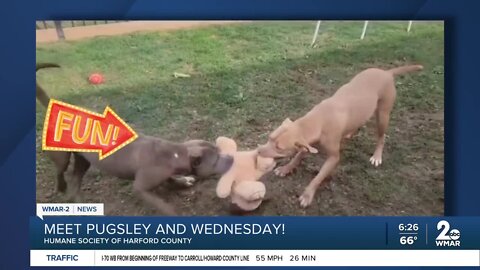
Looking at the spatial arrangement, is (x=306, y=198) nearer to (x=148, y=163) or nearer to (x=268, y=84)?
(x=268, y=84)

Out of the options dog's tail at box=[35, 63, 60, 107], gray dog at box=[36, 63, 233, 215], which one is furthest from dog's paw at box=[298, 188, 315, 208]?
dog's tail at box=[35, 63, 60, 107]

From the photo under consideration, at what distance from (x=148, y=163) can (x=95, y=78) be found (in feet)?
0.95

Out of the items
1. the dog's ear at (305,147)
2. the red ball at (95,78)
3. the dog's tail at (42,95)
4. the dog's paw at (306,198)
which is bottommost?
the dog's paw at (306,198)

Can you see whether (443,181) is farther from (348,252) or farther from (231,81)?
(231,81)

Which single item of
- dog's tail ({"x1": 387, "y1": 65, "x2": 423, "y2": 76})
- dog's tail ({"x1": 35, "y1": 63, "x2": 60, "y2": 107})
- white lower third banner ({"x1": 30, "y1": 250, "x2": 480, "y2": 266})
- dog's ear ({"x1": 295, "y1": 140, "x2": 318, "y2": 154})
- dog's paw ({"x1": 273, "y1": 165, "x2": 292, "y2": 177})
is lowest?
white lower third banner ({"x1": 30, "y1": 250, "x2": 480, "y2": 266})

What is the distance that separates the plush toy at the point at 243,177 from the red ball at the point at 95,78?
380mm

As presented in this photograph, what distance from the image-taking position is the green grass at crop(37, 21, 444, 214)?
2021 millimetres

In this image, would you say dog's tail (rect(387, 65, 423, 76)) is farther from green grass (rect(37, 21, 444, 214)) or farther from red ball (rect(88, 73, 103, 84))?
red ball (rect(88, 73, 103, 84))

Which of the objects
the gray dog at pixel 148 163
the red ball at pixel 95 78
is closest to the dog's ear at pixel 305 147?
the gray dog at pixel 148 163
